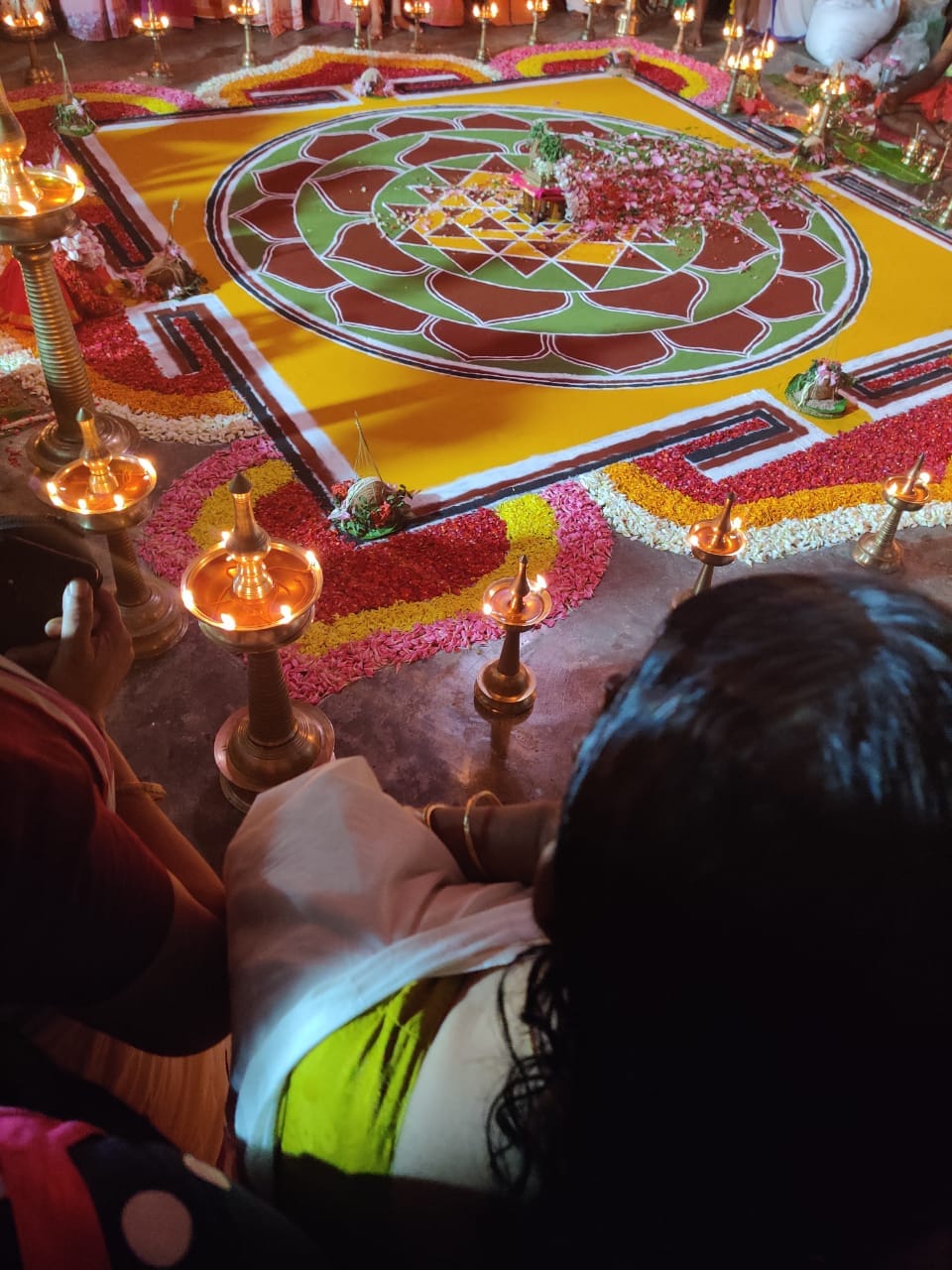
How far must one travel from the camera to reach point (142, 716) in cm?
227

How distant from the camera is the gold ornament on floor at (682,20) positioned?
7.03 m

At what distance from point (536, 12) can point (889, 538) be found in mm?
6117

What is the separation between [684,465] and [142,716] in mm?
2054

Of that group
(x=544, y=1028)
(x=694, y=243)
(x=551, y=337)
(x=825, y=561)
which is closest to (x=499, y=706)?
(x=825, y=561)

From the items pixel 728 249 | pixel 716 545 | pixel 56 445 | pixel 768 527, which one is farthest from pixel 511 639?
pixel 728 249

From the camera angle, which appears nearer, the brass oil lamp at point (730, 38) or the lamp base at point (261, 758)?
the lamp base at point (261, 758)

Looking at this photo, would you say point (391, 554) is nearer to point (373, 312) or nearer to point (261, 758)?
point (261, 758)

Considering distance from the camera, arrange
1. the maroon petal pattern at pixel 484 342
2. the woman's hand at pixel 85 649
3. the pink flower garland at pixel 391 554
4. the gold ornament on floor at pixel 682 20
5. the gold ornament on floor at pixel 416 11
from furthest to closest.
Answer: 1. the gold ornament on floor at pixel 682 20
2. the gold ornament on floor at pixel 416 11
3. the maroon petal pattern at pixel 484 342
4. the pink flower garland at pixel 391 554
5. the woman's hand at pixel 85 649

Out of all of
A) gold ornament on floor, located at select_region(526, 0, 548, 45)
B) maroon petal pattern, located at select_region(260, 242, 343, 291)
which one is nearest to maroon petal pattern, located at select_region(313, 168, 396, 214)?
maroon petal pattern, located at select_region(260, 242, 343, 291)

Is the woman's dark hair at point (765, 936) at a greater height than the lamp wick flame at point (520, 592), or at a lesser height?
greater

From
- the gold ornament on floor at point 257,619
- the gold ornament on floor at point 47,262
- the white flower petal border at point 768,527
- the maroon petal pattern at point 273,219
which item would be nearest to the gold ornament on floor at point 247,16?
the maroon petal pattern at point 273,219

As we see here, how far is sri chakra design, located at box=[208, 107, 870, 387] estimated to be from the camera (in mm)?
3811

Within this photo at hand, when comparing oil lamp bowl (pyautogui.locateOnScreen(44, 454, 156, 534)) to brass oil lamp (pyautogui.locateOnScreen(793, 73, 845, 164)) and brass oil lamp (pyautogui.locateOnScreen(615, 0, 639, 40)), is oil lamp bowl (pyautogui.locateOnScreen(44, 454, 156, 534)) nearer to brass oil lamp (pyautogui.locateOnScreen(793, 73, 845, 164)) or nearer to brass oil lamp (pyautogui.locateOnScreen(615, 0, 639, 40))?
brass oil lamp (pyautogui.locateOnScreen(793, 73, 845, 164))

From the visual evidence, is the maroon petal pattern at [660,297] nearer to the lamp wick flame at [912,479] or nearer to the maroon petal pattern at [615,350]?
the maroon petal pattern at [615,350]
